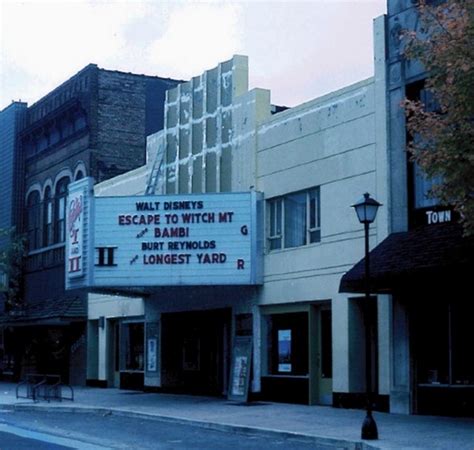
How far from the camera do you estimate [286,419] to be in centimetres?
2205

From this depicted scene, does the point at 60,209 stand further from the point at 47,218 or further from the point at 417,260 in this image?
the point at 417,260

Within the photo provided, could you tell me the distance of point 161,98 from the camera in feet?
128

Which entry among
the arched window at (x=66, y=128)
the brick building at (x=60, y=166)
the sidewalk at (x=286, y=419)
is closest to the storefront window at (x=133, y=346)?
the sidewalk at (x=286, y=419)

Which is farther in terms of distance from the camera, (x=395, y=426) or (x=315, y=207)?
(x=315, y=207)

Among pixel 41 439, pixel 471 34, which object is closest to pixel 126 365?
pixel 41 439

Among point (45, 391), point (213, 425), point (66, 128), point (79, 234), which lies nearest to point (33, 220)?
point (66, 128)

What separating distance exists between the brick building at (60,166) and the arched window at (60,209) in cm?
4

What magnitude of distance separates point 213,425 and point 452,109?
29.9ft

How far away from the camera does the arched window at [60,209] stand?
39.5 meters

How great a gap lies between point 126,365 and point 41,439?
54.4 ft

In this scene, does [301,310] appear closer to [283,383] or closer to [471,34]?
[283,383]

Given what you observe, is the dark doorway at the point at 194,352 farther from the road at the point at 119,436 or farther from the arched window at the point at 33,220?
the arched window at the point at 33,220

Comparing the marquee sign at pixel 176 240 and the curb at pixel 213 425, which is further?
the marquee sign at pixel 176 240

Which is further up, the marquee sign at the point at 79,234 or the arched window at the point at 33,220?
the arched window at the point at 33,220
